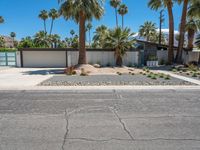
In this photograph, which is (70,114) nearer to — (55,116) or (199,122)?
(55,116)

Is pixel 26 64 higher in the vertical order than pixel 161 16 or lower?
lower

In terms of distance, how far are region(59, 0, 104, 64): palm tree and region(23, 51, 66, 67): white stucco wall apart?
7.45m

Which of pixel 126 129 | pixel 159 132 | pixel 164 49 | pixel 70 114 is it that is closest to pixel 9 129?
pixel 70 114

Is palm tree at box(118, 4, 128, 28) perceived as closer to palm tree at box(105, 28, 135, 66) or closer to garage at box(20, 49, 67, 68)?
garage at box(20, 49, 67, 68)

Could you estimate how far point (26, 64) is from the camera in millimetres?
28484

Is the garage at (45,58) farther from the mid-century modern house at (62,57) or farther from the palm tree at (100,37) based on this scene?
the palm tree at (100,37)

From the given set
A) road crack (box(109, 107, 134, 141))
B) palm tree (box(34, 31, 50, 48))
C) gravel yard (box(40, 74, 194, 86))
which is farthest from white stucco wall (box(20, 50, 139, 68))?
palm tree (box(34, 31, 50, 48))

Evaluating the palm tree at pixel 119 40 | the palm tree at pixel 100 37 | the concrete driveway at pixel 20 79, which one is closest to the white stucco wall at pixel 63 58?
the palm tree at pixel 100 37

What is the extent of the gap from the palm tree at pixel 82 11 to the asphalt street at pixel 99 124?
13.2 metres

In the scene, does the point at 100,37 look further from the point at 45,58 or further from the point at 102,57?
the point at 45,58

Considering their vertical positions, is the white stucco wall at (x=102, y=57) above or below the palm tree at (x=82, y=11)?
below

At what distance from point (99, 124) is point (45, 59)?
24449 millimetres

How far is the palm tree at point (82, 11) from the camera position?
1983 cm

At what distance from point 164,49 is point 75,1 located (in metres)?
19.0
